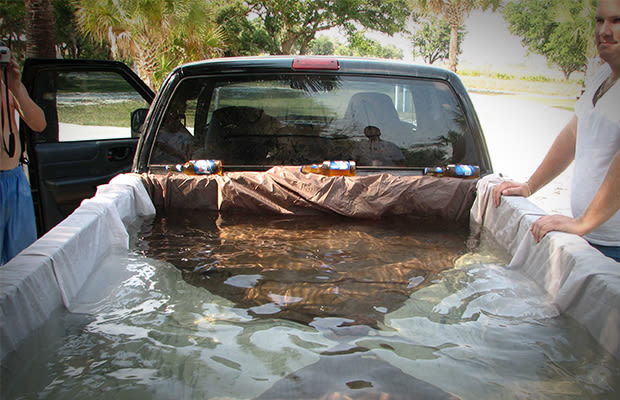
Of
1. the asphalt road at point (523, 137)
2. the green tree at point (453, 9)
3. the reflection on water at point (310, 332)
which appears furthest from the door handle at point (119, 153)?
the green tree at point (453, 9)

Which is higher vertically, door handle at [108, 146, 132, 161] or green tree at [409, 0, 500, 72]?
green tree at [409, 0, 500, 72]

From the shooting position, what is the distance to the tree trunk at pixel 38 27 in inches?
341

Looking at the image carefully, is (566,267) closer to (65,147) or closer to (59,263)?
(59,263)

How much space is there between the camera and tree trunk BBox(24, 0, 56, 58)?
28.4 ft

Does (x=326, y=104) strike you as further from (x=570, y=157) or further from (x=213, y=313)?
(x=213, y=313)

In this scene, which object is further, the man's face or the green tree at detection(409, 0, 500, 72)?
the green tree at detection(409, 0, 500, 72)

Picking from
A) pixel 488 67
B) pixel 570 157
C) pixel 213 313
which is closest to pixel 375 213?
pixel 570 157

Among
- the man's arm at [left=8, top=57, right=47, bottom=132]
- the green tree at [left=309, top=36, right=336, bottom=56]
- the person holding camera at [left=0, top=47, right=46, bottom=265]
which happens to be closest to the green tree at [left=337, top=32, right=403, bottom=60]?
the green tree at [left=309, top=36, right=336, bottom=56]

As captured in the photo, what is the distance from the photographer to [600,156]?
7.03ft

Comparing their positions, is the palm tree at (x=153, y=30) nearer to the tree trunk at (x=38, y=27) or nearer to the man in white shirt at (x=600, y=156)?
the tree trunk at (x=38, y=27)

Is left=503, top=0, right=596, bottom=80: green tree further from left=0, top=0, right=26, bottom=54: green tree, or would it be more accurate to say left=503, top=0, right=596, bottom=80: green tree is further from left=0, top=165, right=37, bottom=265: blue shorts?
left=0, top=0, right=26, bottom=54: green tree

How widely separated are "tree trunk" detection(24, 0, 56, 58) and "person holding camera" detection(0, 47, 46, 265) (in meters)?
6.26

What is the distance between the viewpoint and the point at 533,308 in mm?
1897

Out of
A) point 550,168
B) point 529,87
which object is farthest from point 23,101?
point 529,87
